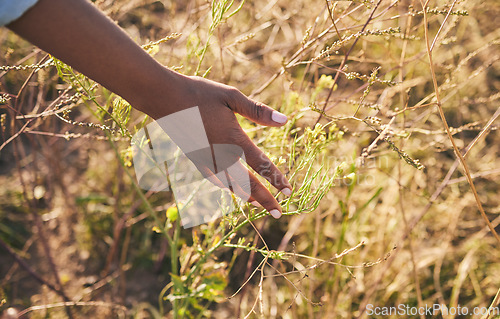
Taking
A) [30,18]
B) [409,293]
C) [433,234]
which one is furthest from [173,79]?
[433,234]

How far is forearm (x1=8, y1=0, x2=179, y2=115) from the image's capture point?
76 cm

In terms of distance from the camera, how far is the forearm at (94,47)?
0.76 m

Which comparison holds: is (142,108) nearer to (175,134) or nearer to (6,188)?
(175,134)

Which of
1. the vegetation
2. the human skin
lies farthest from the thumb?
the vegetation

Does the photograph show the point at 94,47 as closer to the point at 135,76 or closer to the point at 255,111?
the point at 135,76

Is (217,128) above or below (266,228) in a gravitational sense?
above

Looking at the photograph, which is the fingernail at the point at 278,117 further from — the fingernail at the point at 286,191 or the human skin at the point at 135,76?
the fingernail at the point at 286,191

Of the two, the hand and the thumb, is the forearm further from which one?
the thumb

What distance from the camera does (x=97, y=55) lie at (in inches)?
31.5

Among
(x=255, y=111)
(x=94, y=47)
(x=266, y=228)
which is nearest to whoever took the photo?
(x=94, y=47)

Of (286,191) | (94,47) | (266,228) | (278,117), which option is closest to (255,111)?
(278,117)

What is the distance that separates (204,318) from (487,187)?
6.35 feet

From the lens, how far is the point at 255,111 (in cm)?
91

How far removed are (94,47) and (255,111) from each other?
383mm
